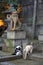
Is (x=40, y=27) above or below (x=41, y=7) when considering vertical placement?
below

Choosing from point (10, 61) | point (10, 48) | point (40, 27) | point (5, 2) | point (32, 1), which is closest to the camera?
point (10, 61)

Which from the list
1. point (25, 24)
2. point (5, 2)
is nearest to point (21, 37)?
point (25, 24)

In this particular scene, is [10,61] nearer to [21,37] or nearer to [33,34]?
[21,37]

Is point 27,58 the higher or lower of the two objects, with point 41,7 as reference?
lower

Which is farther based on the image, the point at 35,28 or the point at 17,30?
the point at 35,28

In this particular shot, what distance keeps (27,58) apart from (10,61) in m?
1.16

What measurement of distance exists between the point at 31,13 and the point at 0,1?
168 inches

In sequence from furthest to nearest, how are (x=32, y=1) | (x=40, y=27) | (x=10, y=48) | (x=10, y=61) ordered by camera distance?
(x=32, y=1) → (x=40, y=27) → (x=10, y=48) → (x=10, y=61)

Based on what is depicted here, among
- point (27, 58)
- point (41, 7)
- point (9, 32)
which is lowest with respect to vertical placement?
point (27, 58)

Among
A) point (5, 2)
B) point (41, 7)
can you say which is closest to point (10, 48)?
point (41, 7)

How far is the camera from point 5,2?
20.8 metres

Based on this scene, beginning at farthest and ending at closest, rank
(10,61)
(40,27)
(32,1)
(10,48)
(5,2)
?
(5,2)
(32,1)
(40,27)
(10,48)
(10,61)

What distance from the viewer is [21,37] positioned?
1412 centimetres

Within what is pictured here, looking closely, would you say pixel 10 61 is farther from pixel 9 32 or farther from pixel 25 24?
pixel 25 24
